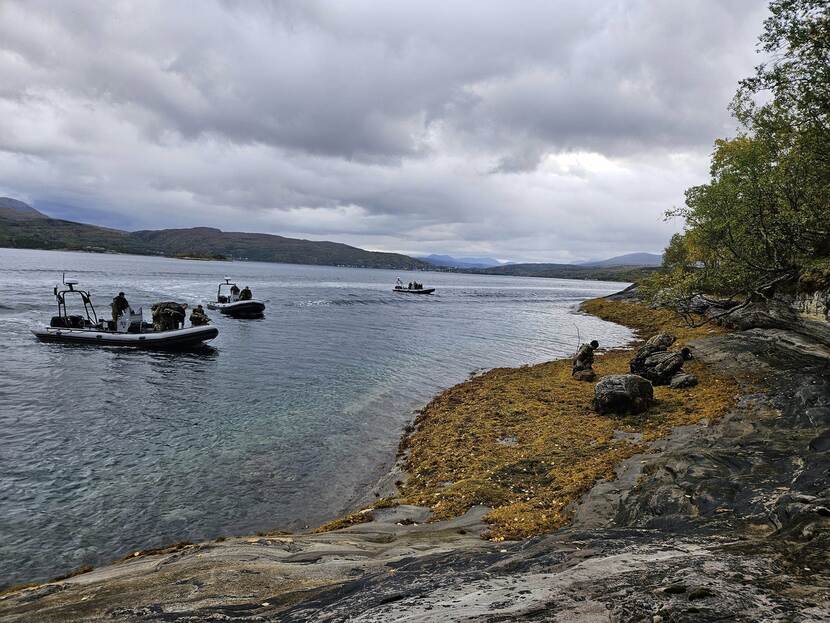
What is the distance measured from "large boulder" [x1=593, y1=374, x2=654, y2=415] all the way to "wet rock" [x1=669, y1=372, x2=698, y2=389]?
115 inches

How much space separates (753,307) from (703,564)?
27656 mm

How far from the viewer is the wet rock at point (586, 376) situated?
23.4 meters

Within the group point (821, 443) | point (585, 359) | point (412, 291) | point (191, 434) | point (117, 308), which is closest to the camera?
point (821, 443)

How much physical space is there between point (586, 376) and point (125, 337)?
1207 inches

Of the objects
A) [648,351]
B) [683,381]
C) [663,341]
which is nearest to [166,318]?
[648,351]

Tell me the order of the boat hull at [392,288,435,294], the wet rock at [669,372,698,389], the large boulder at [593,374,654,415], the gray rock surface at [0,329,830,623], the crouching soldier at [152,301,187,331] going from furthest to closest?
the boat hull at [392,288,435,294] < the crouching soldier at [152,301,187,331] < the wet rock at [669,372,698,389] < the large boulder at [593,374,654,415] < the gray rock surface at [0,329,830,623]

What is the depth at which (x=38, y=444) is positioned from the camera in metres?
14.6

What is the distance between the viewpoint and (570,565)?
5352mm

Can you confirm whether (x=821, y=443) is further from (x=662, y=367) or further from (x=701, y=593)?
(x=662, y=367)

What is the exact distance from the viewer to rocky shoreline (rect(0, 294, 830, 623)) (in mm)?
Result: 4195

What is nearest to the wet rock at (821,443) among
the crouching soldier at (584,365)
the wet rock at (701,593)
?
the wet rock at (701,593)

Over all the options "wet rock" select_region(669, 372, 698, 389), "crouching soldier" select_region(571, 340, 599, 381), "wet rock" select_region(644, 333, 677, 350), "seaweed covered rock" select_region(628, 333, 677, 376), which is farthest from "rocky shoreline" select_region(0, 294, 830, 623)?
"crouching soldier" select_region(571, 340, 599, 381)

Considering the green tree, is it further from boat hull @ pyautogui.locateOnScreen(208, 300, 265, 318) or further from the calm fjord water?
boat hull @ pyautogui.locateOnScreen(208, 300, 265, 318)

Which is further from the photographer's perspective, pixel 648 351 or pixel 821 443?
pixel 648 351
